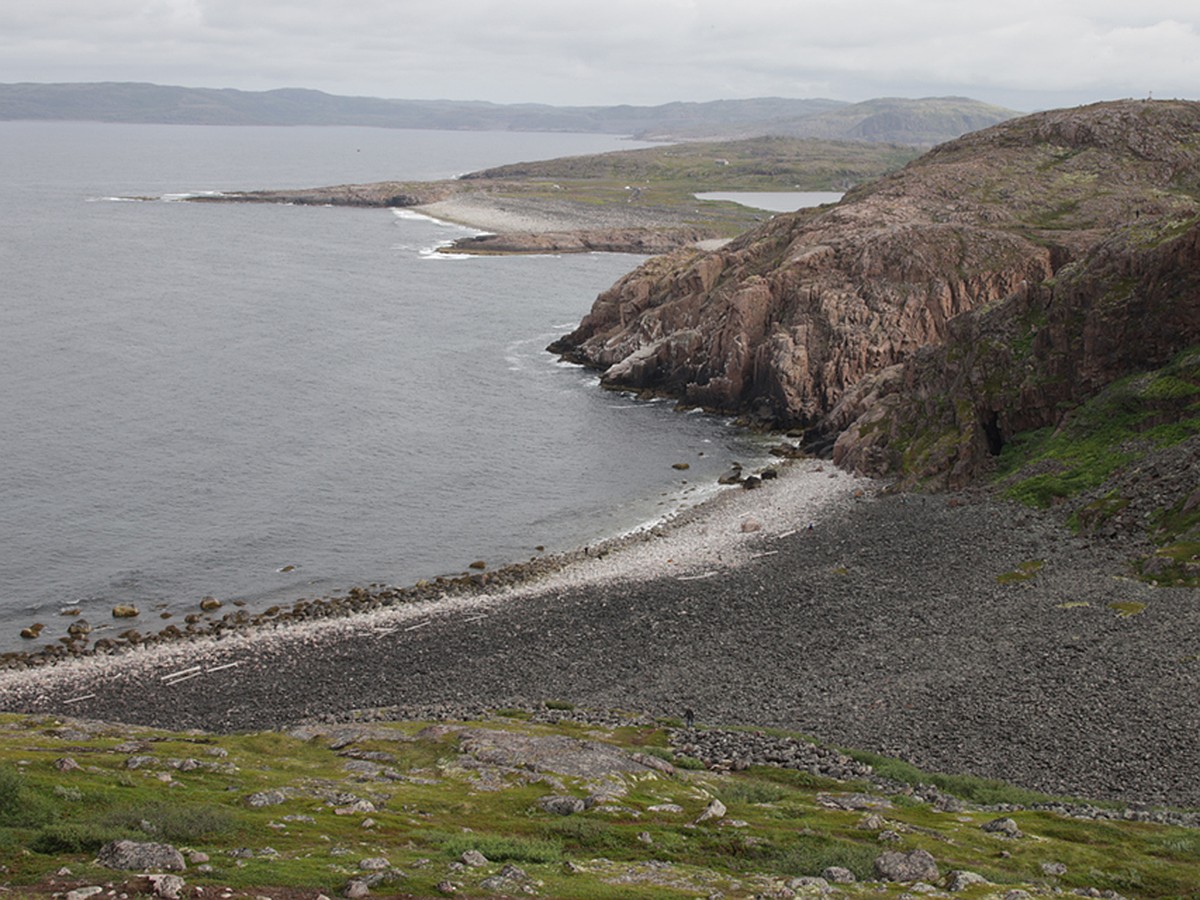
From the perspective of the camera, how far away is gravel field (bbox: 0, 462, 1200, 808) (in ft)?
145

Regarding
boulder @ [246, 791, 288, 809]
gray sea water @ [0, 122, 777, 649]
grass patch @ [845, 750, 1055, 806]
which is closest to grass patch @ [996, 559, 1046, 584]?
grass patch @ [845, 750, 1055, 806]

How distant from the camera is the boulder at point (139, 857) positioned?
27391 mm

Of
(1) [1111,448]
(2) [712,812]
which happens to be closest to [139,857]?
(2) [712,812]

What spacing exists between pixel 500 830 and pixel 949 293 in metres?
92.0

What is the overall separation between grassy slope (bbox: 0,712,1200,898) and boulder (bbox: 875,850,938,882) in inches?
20.3

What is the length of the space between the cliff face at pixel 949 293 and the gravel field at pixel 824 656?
14587 millimetres

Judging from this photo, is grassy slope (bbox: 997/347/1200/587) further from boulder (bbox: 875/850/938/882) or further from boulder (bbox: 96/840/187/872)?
boulder (bbox: 96/840/187/872)

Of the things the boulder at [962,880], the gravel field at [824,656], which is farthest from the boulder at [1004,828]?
the gravel field at [824,656]

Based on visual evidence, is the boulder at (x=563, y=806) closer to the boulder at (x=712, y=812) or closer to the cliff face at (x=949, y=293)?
the boulder at (x=712, y=812)

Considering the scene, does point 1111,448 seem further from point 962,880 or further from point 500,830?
point 500,830

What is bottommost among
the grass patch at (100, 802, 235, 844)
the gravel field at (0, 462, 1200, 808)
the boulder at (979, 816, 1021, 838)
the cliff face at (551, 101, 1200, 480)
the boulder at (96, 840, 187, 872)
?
the gravel field at (0, 462, 1200, 808)

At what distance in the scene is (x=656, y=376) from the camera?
122 m

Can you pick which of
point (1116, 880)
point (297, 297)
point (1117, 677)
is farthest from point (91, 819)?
point (297, 297)

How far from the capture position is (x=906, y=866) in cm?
3050
